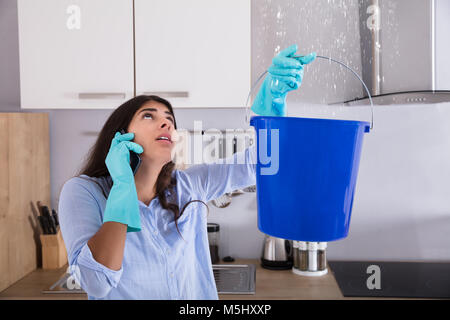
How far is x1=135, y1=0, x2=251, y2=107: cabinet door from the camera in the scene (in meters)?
1.21

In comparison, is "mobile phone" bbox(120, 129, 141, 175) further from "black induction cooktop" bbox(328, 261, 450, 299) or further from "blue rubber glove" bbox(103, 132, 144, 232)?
"black induction cooktop" bbox(328, 261, 450, 299)

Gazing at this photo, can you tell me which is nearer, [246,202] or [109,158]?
[109,158]

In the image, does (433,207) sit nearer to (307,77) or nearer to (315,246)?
(315,246)

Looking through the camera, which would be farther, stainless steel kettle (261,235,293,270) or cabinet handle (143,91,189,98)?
stainless steel kettle (261,235,293,270)

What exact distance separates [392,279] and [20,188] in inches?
50.3

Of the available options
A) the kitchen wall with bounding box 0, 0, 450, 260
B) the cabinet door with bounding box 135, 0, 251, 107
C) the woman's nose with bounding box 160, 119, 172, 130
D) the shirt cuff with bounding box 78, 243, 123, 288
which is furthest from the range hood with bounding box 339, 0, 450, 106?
the shirt cuff with bounding box 78, 243, 123, 288

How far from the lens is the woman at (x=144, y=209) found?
74 cm

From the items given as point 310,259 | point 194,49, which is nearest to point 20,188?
point 194,49

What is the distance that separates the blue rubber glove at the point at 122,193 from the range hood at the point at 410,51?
76cm

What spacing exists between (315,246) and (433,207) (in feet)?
1.81

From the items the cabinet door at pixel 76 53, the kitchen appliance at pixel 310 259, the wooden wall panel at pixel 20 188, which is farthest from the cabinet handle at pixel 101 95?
the kitchen appliance at pixel 310 259

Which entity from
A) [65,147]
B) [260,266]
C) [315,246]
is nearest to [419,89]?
[315,246]

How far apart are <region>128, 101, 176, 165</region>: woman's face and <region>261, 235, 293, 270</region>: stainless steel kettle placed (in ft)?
2.15

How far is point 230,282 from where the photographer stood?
1.29 m
